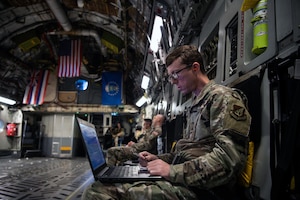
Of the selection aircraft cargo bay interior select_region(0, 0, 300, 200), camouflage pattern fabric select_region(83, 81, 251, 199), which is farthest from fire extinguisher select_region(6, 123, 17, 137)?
camouflage pattern fabric select_region(83, 81, 251, 199)

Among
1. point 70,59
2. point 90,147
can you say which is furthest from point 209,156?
point 70,59

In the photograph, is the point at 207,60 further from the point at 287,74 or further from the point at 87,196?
the point at 87,196

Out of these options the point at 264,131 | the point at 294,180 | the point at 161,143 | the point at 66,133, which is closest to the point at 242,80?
the point at 264,131

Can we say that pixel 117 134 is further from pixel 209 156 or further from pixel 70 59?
pixel 209 156

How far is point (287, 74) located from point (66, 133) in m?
13.6

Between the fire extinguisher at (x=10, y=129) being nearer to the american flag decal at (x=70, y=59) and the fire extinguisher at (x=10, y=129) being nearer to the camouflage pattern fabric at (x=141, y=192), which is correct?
the american flag decal at (x=70, y=59)

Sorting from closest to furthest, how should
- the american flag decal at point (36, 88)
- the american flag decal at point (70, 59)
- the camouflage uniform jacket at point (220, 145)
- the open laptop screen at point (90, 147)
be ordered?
the camouflage uniform jacket at point (220, 145), the open laptop screen at point (90, 147), the american flag decal at point (70, 59), the american flag decal at point (36, 88)

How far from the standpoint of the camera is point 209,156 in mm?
1065

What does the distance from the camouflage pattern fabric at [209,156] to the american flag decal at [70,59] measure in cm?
841

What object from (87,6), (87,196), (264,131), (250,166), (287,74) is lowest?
(87,196)

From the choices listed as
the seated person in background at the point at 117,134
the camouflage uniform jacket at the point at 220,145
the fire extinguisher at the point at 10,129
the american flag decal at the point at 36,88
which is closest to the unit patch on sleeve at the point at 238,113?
the camouflage uniform jacket at the point at 220,145

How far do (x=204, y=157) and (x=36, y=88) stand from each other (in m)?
11.6

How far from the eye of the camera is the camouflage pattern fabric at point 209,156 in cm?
104

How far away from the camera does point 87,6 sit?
7.30 meters
